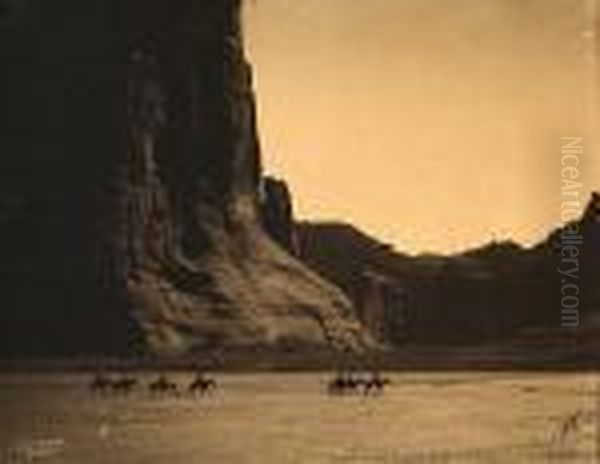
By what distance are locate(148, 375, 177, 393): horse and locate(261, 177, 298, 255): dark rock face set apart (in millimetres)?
721

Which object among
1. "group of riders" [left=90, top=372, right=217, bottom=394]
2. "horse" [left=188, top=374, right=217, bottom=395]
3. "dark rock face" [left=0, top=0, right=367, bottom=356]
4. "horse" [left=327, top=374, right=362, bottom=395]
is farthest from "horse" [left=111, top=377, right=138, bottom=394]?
"horse" [left=327, top=374, right=362, bottom=395]

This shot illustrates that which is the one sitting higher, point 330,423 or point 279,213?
point 279,213

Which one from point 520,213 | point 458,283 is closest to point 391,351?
point 458,283

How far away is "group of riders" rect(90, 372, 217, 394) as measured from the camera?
6.16 meters

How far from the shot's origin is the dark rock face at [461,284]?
564 cm

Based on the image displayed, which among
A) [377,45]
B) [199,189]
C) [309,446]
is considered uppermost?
[377,45]

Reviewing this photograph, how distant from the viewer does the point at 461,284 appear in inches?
229

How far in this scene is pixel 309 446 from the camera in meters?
5.57

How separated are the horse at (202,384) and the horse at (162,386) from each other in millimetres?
106

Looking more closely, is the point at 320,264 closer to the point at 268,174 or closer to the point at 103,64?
the point at 268,174

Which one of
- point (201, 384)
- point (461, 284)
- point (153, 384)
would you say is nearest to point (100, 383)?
point (153, 384)

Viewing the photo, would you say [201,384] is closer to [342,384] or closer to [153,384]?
[153,384]

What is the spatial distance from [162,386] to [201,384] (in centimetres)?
49

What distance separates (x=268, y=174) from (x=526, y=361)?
1.26m
